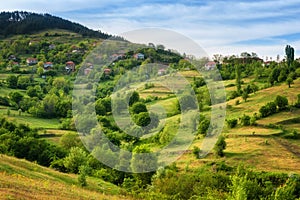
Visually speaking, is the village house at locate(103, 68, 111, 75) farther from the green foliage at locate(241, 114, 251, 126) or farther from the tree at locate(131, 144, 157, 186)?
the tree at locate(131, 144, 157, 186)

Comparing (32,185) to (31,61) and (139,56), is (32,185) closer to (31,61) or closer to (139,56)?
(139,56)

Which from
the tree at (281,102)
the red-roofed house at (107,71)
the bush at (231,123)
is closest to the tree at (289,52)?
the tree at (281,102)

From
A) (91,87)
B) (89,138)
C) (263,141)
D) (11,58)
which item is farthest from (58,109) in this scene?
(11,58)

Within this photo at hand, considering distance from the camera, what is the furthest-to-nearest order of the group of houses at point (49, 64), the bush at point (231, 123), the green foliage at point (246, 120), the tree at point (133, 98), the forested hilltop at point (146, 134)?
A: the group of houses at point (49, 64), the tree at point (133, 98), the bush at point (231, 123), the green foliage at point (246, 120), the forested hilltop at point (146, 134)

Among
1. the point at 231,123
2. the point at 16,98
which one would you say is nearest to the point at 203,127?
the point at 231,123

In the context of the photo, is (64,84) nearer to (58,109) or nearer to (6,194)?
(58,109)

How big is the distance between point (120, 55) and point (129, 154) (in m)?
110

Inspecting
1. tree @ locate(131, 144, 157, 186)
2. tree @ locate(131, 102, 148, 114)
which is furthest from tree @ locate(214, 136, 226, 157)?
tree @ locate(131, 102, 148, 114)

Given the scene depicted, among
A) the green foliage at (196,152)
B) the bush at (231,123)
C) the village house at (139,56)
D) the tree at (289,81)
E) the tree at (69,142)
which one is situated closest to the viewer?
the green foliage at (196,152)

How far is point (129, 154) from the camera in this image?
193ft

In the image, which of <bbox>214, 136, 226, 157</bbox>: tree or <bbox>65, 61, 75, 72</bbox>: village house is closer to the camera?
<bbox>214, 136, 226, 157</bbox>: tree

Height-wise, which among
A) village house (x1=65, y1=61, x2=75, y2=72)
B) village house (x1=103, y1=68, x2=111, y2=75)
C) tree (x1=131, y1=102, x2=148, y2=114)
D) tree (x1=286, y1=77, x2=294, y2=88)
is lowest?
tree (x1=131, y1=102, x2=148, y2=114)

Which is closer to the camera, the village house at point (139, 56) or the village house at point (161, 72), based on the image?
the village house at point (161, 72)

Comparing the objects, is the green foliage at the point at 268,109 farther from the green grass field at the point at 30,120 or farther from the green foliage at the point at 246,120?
the green grass field at the point at 30,120
